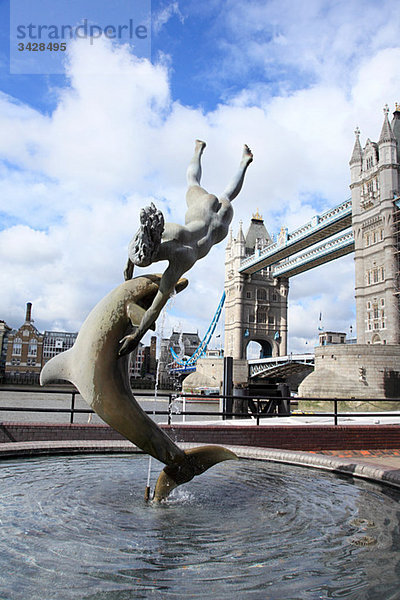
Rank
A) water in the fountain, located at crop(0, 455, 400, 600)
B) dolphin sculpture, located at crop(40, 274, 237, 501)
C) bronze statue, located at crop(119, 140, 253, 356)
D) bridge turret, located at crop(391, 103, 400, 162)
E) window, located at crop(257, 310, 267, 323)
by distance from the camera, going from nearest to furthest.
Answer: water in the fountain, located at crop(0, 455, 400, 600)
bronze statue, located at crop(119, 140, 253, 356)
dolphin sculpture, located at crop(40, 274, 237, 501)
bridge turret, located at crop(391, 103, 400, 162)
window, located at crop(257, 310, 267, 323)

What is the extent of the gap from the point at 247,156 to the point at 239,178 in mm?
337

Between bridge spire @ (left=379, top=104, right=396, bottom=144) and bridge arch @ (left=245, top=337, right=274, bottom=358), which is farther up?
bridge spire @ (left=379, top=104, right=396, bottom=144)

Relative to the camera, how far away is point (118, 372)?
3.58m

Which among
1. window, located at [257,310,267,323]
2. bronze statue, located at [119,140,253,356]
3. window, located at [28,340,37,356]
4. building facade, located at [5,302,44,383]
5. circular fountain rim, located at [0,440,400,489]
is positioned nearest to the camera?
bronze statue, located at [119,140,253,356]

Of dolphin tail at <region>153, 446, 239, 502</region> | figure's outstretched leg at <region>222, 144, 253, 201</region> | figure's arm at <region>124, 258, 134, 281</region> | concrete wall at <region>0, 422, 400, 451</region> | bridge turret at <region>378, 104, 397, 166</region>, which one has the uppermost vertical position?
bridge turret at <region>378, 104, 397, 166</region>

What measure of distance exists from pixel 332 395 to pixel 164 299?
29634mm

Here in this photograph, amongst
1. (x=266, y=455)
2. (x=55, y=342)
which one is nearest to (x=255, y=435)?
(x=266, y=455)

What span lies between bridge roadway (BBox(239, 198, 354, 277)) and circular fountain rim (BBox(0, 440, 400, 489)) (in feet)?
140

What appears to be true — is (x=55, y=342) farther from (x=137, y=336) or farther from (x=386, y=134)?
(x=137, y=336)

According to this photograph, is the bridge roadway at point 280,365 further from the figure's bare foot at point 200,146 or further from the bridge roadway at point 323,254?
the figure's bare foot at point 200,146

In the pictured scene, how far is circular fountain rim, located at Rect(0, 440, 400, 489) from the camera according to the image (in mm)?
Result: 4676

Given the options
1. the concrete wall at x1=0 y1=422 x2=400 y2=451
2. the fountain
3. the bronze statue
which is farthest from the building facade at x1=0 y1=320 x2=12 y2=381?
the bronze statue

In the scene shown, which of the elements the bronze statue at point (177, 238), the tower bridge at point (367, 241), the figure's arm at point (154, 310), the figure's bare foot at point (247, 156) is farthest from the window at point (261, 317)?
the figure's arm at point (154, 310)

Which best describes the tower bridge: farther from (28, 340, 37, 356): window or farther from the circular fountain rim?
(28, 340, 37, 356): window
